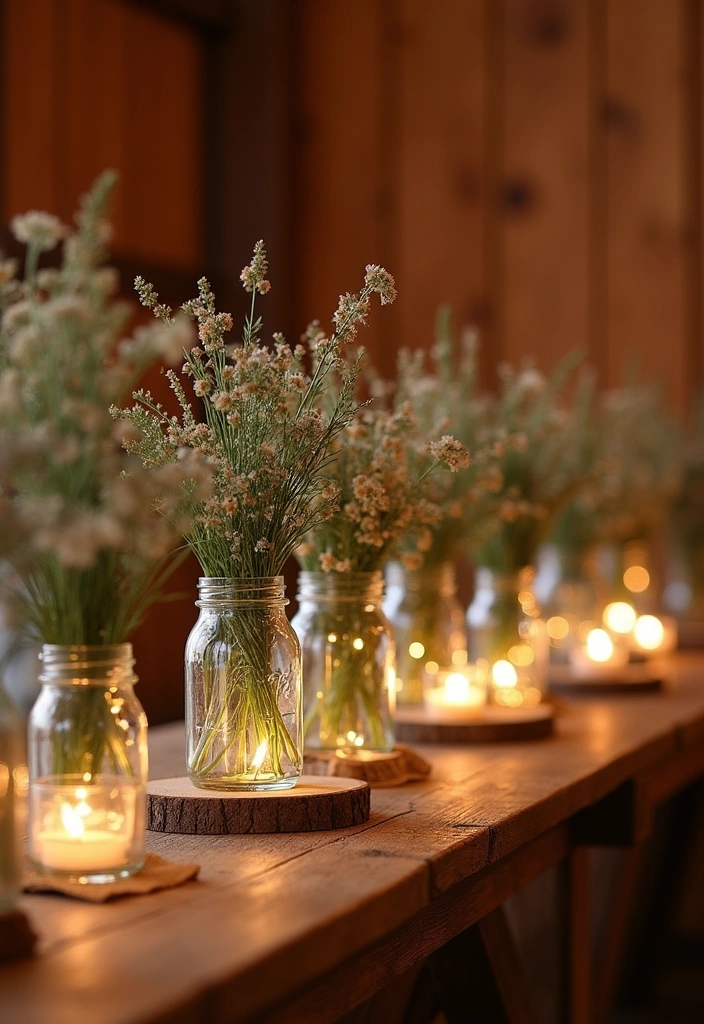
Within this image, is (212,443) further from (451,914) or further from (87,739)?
(451,914)

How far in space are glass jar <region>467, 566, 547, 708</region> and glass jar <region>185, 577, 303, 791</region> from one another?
996 mm

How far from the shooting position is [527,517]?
8.16 ft

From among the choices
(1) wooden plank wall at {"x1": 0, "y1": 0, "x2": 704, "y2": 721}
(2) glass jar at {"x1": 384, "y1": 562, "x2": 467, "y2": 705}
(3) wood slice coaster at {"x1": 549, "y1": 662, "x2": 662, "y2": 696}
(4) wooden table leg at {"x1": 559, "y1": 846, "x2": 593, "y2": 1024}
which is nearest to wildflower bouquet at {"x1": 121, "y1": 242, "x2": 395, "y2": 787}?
(4) wooden table leg at {"x1": 559, "y1": 846, "x2": 593, "y2": 1024}

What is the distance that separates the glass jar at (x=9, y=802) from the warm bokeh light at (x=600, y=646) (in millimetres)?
1831

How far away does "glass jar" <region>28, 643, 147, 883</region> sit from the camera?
114cm

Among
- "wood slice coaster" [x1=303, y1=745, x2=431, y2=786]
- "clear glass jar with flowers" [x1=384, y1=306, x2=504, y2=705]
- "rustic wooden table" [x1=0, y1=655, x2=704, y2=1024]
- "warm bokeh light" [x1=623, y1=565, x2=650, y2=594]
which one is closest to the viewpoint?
"rustic wooden table" [x1=0, y1=655, x2=704, y2=1024]

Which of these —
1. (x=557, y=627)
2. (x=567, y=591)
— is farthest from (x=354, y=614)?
(x=557, y=627)

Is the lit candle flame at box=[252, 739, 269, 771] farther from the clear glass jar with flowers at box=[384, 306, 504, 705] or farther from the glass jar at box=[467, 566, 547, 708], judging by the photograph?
the glass jar at box=[467, 566, 547, 708]

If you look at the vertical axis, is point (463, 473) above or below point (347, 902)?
above

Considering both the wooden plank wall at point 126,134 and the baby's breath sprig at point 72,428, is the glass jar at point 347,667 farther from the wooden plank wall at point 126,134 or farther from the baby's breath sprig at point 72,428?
the wooden plank wall at point 126,134

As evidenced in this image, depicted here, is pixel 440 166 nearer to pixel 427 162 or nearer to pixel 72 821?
pixel 427 162

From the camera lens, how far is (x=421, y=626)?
2252mm

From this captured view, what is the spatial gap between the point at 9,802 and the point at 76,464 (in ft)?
0.80

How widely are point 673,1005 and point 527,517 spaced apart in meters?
1.71
